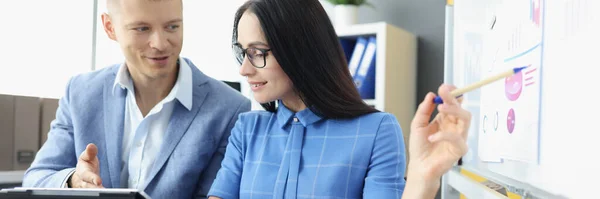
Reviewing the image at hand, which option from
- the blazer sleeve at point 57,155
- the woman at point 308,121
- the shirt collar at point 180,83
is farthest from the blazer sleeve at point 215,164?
the blazer sleeve at point 57,155

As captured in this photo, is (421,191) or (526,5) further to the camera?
(526,5)

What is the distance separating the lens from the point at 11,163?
6.98ft

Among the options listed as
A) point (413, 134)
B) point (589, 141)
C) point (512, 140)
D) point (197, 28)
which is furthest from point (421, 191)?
point (197, 28)

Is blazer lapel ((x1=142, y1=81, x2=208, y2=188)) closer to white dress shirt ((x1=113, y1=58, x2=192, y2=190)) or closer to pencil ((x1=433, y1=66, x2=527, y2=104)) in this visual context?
white dress shirt ((x1=113, y1=58, x2=192, y2=190))

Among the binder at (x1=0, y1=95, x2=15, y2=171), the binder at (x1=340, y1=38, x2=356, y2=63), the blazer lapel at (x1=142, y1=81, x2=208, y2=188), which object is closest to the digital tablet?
the blazer lapel at (x1=142, y1=81, x2=208, y2=188)

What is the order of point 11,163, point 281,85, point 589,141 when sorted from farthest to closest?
point 11,163
point 281,85
point 589,141

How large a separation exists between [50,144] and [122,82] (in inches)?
10.5

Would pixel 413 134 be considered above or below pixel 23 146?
above

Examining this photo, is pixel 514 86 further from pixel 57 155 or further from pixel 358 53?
pixel 358 53

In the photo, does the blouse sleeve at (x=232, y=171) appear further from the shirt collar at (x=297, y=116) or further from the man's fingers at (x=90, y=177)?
the man's fingers at (x=90, y=177)

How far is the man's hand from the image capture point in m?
1.32

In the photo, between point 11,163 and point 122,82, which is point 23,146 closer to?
point 11,163

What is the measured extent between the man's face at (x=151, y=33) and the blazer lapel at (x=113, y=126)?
11cm

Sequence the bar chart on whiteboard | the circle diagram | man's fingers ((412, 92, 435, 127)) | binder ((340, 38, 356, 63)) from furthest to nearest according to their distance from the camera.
Result: binder ((340, 38, 356, 63)) → the circle diagram → the bar chart on whiteboard → man's fingers ((412, 92, 435, 127))
